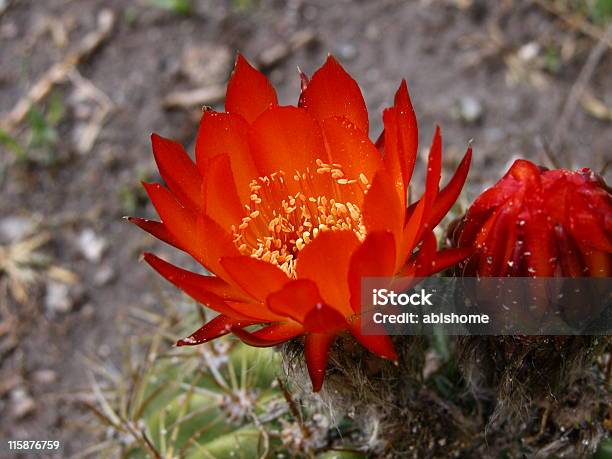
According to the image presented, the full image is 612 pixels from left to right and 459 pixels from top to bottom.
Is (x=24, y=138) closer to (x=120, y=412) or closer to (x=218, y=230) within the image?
(x=120, y=412)

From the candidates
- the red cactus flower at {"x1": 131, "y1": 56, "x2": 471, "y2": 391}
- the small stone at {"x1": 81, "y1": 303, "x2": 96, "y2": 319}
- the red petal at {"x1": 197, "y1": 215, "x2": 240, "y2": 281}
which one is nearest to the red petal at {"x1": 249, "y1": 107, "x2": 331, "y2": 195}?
the red cactus flower at {"x1": 131, "y1": 56, "x2": 471, "y2": 391}

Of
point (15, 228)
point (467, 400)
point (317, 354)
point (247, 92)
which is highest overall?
point (15, 228)

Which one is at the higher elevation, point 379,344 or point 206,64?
point 206,64

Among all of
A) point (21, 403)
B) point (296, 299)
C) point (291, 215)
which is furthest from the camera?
point (21, 403)

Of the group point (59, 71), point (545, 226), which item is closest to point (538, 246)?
point (545, 226)

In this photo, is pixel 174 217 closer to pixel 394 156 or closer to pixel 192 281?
pixel 192 281

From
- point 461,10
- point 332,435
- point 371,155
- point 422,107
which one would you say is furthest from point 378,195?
point 461,10

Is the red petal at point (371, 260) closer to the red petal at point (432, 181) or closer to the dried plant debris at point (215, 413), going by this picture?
the red petal at point (432, 181)

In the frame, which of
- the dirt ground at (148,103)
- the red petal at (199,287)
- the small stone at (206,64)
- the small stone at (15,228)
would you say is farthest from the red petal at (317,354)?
the small stone at (206,64)
